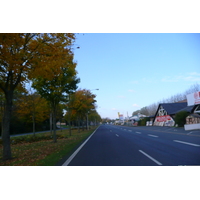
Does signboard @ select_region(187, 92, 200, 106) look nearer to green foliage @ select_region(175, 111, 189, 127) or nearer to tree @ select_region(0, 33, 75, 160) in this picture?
green foliage @ select_region(175, 111, 189, 127)

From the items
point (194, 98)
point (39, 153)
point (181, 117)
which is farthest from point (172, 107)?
point (39, 153)

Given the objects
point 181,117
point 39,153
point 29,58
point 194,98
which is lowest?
point 39,153

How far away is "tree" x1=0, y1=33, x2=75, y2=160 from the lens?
28.5ft

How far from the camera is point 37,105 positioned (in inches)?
955

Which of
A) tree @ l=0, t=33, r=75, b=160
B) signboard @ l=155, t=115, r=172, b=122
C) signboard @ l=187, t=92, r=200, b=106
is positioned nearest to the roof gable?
signboard @ l=155, t=115, r=172, b=122

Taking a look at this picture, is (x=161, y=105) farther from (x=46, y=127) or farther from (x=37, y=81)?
(x=37, y=81)

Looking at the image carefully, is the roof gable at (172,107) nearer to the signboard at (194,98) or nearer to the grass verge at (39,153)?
the signboard at (194,98)

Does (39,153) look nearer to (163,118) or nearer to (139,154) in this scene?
(139,154)

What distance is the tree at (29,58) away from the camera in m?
8.68

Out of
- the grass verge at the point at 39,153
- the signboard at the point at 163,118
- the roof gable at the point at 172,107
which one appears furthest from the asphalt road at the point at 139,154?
the roof gable at the point at 172,107

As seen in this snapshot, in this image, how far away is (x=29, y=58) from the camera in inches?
362

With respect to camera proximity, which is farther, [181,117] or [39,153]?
[181,117]
